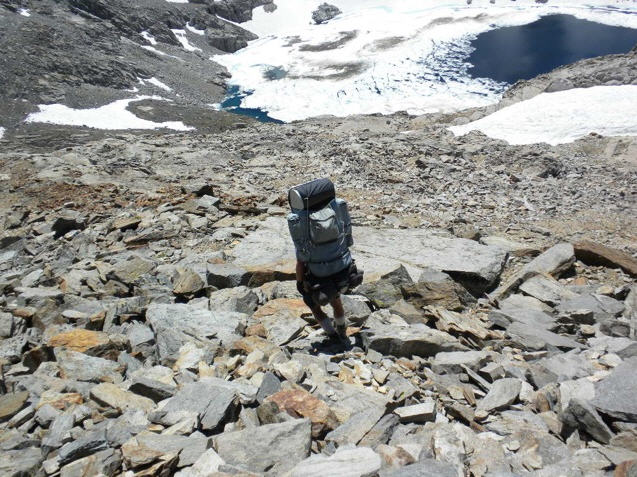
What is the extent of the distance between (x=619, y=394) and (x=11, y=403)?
17.2 feet

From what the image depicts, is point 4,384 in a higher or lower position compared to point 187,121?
higher

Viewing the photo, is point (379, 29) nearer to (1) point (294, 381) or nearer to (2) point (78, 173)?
(2) point (78, 173)

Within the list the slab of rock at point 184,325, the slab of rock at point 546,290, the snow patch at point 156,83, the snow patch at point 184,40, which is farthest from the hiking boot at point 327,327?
the snow patch at point 184,40

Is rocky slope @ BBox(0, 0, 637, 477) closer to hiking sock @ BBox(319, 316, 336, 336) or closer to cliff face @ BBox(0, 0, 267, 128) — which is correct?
hiking sock @ BBox(319, 316, 336, 336)

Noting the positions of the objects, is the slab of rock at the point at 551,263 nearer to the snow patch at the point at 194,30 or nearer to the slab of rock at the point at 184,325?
the slab of rock at the point at 184,325

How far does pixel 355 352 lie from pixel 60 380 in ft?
10.2

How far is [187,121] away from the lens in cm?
3453

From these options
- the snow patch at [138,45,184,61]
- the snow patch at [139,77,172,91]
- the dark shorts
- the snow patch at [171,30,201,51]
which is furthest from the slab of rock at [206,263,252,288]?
the snow patch at [171,30,201,51]

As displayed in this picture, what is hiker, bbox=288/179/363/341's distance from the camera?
173 inches

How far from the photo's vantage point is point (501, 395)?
398 cm

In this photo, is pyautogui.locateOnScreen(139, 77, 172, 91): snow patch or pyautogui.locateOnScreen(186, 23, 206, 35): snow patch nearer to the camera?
pyautogui.locateOnScreen(139, 77, 172, 91): snow patch

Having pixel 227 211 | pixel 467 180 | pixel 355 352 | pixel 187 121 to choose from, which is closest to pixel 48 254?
pixel 227 211

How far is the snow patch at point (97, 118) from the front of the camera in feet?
111

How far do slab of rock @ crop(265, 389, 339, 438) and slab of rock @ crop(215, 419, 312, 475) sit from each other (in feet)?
0.47
